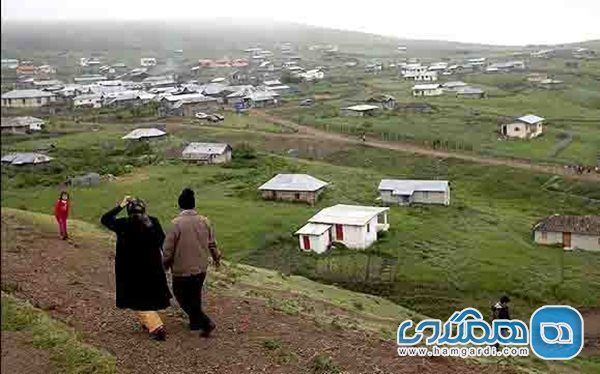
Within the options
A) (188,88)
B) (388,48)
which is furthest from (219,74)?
(388,48)

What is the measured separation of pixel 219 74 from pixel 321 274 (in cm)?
6822

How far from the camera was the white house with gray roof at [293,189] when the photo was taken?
2961cm

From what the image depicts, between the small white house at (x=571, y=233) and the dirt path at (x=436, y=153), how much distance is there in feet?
21.9

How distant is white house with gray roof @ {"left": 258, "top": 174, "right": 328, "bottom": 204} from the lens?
2961 centimetres

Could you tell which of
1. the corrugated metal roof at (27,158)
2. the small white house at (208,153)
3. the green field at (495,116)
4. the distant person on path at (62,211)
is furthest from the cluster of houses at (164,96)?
the distant person on path at (62,211)

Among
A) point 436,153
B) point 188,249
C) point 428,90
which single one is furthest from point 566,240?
point 428,90

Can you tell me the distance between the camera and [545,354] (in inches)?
412

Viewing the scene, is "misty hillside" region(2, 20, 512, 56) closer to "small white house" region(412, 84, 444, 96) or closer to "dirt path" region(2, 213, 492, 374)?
"small white house" region(412, 84, 444, 96)

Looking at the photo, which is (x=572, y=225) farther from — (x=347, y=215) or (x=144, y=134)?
(x=144, y=134)

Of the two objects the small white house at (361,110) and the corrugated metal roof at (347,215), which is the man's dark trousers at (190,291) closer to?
the corrugated metal roof at (347,215)

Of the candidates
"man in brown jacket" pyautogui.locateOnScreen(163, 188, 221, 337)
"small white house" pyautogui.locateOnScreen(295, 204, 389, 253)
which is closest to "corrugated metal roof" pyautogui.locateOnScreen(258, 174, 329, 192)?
"small white house" pyautogui.locateOnScreen(295, 204, 389, 253)

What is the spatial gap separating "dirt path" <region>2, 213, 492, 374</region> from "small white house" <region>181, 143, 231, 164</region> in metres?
27.4

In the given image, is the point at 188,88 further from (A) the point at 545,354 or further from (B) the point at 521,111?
(A) the point at 545,354

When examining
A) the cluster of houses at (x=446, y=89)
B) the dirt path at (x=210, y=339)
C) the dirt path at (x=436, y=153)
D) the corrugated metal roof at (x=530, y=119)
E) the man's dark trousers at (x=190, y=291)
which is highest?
the man's dark trousers at (x=190, y=291)
